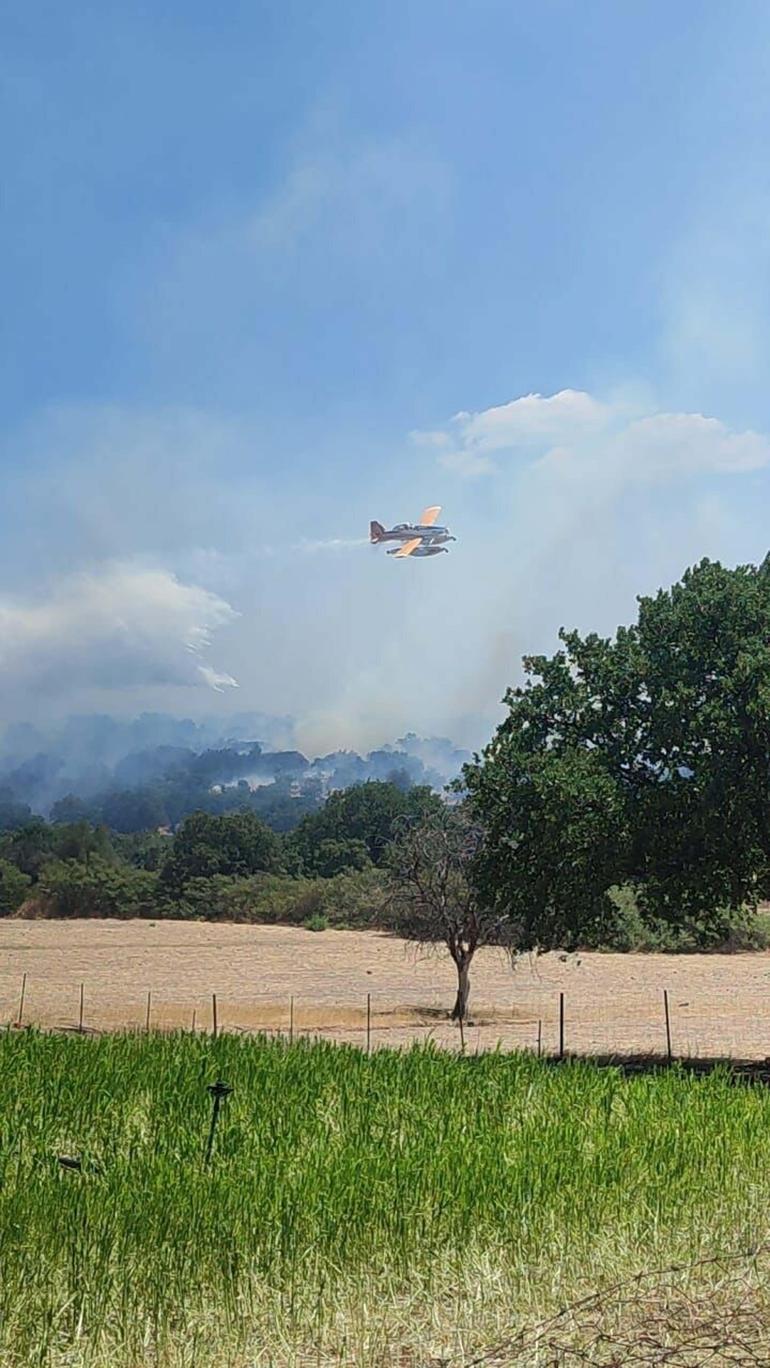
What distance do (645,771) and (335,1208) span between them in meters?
15.3

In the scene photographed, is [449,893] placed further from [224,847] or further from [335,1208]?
[224,847]

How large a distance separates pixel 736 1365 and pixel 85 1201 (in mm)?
3954

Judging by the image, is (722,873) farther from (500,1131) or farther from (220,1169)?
(220,1169)

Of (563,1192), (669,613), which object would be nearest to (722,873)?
(669,613)

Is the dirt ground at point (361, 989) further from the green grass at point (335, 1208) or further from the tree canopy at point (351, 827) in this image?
the tree canopy at point (351, 827)

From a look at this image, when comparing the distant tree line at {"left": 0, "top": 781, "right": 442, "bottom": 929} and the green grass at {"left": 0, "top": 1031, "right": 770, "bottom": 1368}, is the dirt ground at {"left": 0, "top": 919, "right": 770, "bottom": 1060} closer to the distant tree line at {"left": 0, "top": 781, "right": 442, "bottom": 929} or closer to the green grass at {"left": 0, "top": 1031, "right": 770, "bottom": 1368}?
the distant tree line at {"left": 0, "top": 781, "right": 442, "bottom": 929}

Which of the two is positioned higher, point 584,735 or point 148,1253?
point 584,735

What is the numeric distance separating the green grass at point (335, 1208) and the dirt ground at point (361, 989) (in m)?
10.5

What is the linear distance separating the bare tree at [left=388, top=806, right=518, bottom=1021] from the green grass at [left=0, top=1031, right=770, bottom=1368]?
18.1 metres

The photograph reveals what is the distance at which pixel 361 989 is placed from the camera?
4488 centimetres

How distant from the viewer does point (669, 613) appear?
2327 centimetres

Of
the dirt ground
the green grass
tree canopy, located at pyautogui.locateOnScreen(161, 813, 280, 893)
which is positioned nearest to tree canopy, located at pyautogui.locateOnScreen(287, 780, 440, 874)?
tree canopy, located at pyautogui.locateOnScreen(161, 813, 280, 893)

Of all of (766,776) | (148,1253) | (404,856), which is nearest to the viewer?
(148,1253)

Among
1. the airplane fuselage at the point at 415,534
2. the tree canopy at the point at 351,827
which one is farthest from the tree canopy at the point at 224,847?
the airplane fuselage at the point at 415,534
